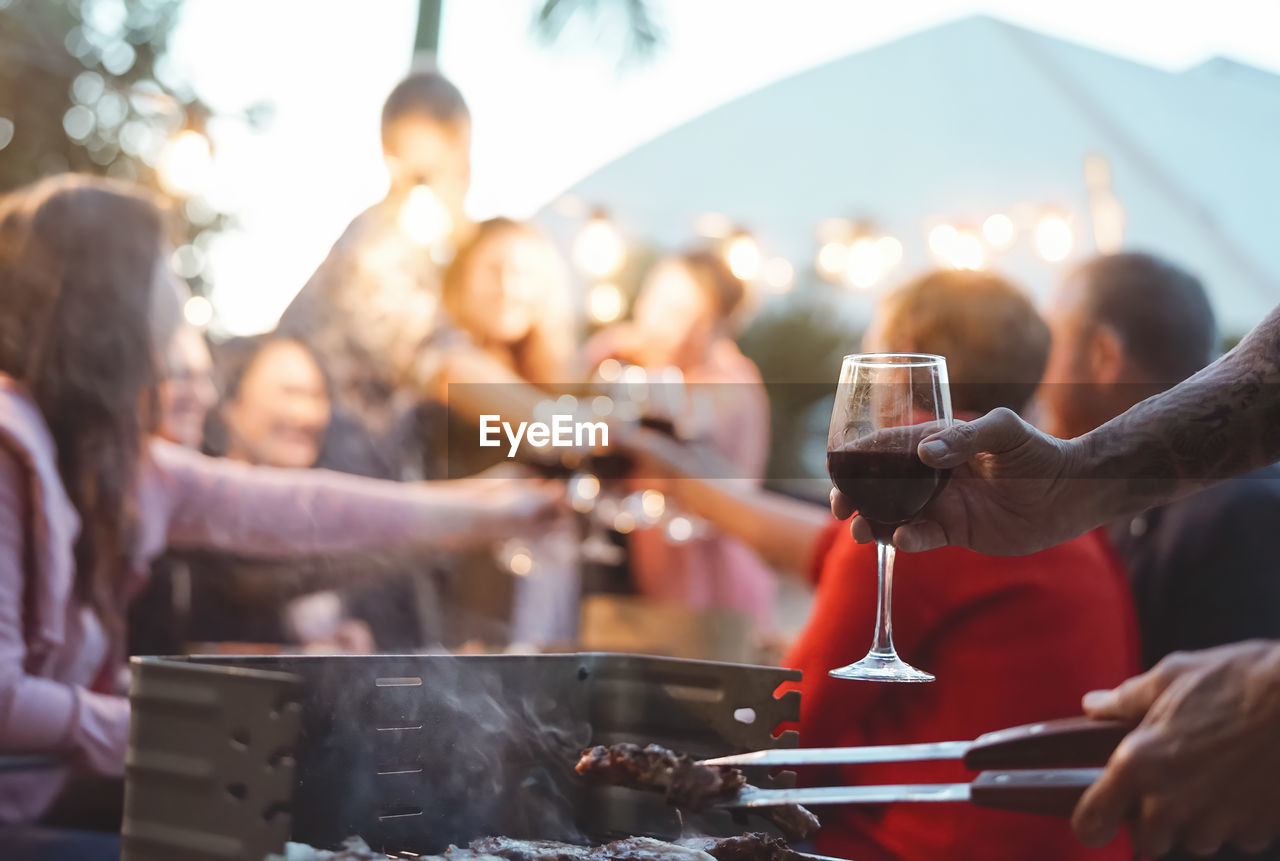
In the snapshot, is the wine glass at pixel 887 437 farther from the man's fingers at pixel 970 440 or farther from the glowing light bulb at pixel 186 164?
the glowing light bulb at pixel 186 164

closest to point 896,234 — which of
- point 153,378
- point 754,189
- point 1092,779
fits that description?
point 754,189

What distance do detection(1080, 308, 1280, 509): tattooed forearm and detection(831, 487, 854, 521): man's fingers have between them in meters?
0.19

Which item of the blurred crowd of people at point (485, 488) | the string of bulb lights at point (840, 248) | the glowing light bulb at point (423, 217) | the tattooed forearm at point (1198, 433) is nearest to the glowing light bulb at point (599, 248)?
the string of bulb lights at point (840, 248)

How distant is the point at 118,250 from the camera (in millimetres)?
1821

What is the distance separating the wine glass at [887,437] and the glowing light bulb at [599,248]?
255 centimetres

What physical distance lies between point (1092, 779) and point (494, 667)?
0.52m

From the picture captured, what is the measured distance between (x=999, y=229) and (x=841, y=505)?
2.84m

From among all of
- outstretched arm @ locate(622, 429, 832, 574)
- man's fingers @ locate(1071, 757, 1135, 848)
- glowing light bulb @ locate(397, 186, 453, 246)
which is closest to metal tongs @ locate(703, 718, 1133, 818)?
man's fingers @ locate(1071, 757, 1135, 848)

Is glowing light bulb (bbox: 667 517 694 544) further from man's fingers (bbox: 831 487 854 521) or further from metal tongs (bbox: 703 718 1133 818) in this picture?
metal tongs (bbox: 703 718 1133 818)

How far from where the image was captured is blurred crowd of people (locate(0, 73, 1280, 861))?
3.48 feet

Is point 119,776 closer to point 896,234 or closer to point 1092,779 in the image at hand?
point 1092,779

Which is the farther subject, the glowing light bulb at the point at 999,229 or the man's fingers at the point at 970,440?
the glowing light bulb at the point at 999,229

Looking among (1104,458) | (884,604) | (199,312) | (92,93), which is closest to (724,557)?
(199,312)

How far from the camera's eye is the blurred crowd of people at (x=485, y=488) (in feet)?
3.48
